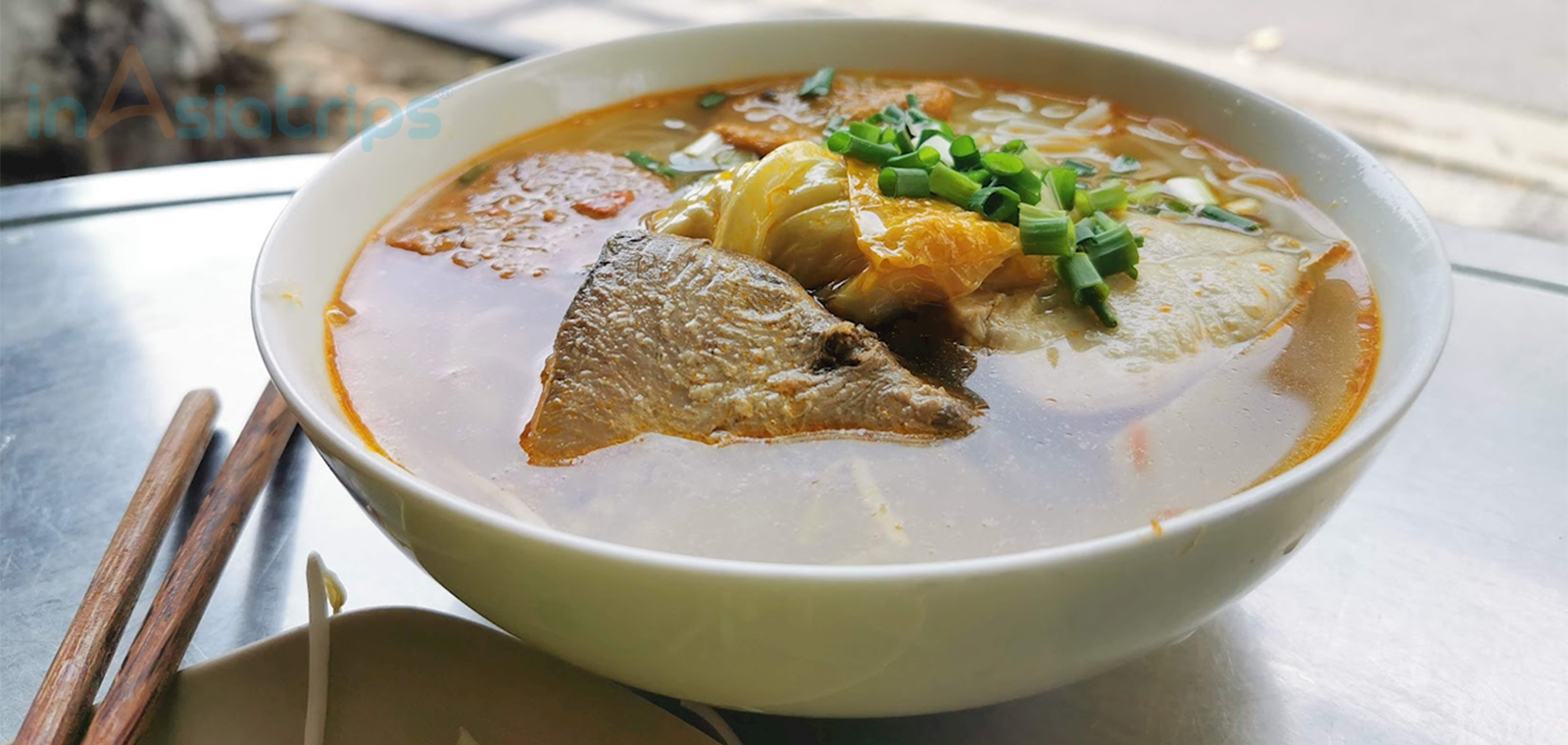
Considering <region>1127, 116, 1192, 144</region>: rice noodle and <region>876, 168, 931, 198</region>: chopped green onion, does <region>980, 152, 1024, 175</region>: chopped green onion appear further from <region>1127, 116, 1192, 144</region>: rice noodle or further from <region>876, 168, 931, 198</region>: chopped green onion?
<region>1127, 116, 1192, 144</region>: rice noodle

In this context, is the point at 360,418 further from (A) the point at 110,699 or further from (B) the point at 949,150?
(B) the point at 949,150

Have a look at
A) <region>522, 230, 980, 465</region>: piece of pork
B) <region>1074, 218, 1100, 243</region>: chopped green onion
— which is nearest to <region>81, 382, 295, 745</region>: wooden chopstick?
<region>522, 230, 980, 465</region>: piece of pork

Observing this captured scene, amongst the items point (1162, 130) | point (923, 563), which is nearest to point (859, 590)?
point (923, 563)

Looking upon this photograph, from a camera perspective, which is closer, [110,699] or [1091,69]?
[110,699]

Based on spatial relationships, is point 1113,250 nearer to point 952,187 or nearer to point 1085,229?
point 1085,229

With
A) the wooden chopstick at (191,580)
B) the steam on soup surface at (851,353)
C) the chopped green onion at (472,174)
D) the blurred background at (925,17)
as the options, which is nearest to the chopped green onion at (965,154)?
the steam on soup surface at (851,353)

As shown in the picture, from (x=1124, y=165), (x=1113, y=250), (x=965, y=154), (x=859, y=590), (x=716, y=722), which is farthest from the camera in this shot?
(x=1124, y=165)

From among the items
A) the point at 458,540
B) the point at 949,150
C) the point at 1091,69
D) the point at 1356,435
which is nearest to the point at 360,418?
the point at 458,540
